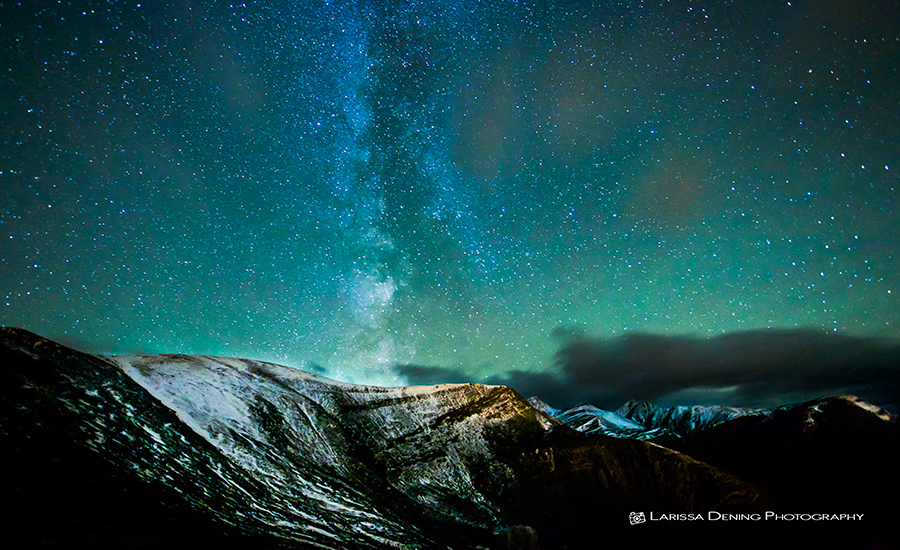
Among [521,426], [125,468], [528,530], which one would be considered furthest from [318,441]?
[521,426]

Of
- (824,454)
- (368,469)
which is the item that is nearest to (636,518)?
(368,469)

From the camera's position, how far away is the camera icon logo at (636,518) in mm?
76725

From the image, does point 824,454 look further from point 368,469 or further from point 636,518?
point 368,469

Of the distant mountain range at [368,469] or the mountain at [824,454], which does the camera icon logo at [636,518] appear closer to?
the distant mountain range at [368,469]

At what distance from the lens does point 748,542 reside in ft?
232

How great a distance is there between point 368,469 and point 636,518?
62.3 m

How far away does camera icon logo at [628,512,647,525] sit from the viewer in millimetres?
76725

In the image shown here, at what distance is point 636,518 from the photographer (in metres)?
77.7

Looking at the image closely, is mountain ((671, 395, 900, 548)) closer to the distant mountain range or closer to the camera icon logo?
the distant mountain range

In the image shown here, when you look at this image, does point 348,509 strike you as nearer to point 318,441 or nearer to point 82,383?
point 318,441

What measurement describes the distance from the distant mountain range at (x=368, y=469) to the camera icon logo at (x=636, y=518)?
0.51 m

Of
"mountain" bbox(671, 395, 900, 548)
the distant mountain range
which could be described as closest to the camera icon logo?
the distant mountain range

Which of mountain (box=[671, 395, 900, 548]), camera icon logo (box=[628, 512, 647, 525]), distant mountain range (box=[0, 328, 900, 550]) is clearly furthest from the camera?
mountain (box=[671, 395, 900, 548])

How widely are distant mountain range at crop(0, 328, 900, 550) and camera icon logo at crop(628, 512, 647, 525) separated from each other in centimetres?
51
